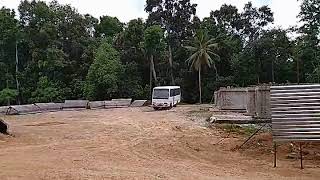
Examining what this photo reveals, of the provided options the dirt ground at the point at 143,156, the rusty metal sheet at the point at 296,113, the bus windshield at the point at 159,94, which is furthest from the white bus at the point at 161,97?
the rusty metal sheet at the point at 296,113

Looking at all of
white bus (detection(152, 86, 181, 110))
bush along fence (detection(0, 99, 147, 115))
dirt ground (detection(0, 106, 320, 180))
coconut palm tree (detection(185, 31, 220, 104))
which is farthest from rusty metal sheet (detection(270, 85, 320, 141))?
coconut palm tree (detection(185, 31, 220, 104))

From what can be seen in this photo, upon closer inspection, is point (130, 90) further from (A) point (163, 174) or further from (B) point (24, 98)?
(A) point (163, 174)

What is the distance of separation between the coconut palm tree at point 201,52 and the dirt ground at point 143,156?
90.5ft

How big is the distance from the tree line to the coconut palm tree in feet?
0.36

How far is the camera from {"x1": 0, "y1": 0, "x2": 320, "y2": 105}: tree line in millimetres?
46562

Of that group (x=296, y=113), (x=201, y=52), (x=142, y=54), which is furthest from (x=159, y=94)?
(x=296, y=113)

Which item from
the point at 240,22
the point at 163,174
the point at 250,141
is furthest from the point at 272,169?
the point at 240,22

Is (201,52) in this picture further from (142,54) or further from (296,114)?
(296,114)

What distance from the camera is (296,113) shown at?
10.4 metres

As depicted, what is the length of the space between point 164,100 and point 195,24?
2036 cm

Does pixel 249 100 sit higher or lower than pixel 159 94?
lower

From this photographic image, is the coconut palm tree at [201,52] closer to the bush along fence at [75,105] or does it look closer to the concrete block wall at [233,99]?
the bush along fence at [75,105]

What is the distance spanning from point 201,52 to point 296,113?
36.1m

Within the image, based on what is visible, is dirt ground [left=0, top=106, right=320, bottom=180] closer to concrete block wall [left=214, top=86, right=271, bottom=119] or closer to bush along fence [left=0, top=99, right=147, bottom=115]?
concrete block wall [left=214, top=86, right=271, bottom=119]
